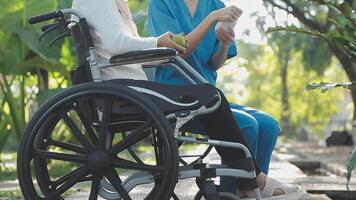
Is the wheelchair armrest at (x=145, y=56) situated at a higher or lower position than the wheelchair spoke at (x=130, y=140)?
higher

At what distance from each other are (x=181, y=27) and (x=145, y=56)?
2.02 ft

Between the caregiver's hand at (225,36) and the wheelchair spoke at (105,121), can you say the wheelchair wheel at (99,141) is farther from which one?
the caregiver's hand at (225,36)

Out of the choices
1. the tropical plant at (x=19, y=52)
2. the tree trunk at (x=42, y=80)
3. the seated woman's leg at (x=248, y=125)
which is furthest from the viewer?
the tree trunk at (x=42, y=80)

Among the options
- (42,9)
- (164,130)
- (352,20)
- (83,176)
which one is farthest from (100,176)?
(42,9)

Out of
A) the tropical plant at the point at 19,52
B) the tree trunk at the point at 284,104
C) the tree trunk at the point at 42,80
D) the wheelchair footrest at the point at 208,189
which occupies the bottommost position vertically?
the tree trunk at the point at 284,104

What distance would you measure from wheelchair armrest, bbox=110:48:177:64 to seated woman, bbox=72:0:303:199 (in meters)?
0.04

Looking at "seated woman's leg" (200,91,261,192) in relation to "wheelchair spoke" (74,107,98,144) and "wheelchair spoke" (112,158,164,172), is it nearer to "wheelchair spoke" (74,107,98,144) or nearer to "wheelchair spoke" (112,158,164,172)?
"wheelchair spoke" (112,158,164,172)

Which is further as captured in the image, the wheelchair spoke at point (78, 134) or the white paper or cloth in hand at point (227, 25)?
the white paper or cloth in hand at point (227, 25)

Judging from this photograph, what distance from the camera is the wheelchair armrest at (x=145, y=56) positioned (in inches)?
100.0

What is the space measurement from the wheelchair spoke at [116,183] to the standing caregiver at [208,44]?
0.49 metres

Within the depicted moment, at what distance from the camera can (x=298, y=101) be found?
3556 centimetres

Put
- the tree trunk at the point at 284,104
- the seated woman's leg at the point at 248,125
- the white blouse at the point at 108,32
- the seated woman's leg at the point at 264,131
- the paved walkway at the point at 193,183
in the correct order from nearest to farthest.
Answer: the white blouse at the point at 108,32 < the seated woman's leg at the point at 248,125 < the seated woman's leg at the point at 264,131 < the paved walkway at the point at 193,183 < the tree trunk at the point at 284,104

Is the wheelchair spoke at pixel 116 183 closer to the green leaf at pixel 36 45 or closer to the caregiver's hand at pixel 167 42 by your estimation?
the caregiver's hand at pixel 167 42

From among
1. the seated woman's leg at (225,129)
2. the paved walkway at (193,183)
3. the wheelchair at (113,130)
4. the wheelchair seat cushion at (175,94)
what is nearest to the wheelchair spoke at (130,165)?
the wheelchair at (113,130)
